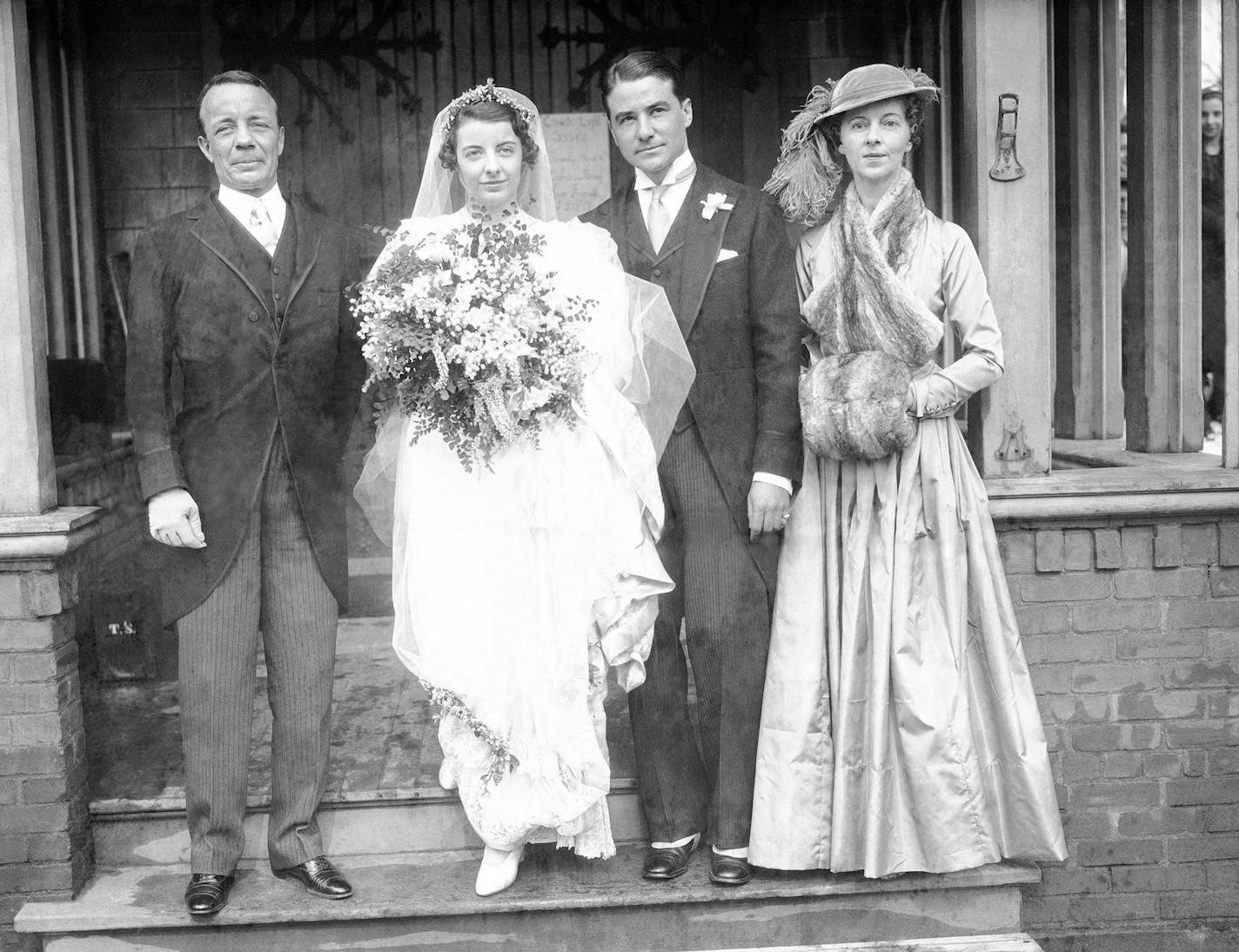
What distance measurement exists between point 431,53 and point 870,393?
3324mm

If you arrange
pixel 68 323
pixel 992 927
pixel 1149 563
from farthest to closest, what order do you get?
pixel 68 323 → pixel 1149 563 → pixel 992 927

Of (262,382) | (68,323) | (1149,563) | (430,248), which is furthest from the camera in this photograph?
(68,323)

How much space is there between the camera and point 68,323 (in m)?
5.30

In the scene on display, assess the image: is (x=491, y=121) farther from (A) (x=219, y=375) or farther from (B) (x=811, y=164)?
(A) (x=219, y=375)

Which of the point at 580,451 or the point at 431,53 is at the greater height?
the point at 431,53

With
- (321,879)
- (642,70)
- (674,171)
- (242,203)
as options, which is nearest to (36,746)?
(321,879)

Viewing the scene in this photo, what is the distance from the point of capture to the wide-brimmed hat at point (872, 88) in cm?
321

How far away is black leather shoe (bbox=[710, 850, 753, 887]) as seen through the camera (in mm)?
3395

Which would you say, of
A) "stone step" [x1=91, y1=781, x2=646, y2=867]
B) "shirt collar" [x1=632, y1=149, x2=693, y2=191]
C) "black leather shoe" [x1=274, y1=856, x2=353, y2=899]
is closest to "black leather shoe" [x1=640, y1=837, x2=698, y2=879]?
"stone step" [x1=91, y1=781, x2=646, y2=867]

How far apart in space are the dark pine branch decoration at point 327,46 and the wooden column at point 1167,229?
300 cm

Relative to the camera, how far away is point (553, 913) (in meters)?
3.43

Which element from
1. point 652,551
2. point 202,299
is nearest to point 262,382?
point 202,299

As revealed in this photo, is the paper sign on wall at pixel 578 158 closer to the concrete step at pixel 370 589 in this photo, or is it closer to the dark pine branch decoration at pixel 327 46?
the dark pine branch decoration at pixel 327 46

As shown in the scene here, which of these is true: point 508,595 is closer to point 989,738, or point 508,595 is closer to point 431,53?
point 989,738
